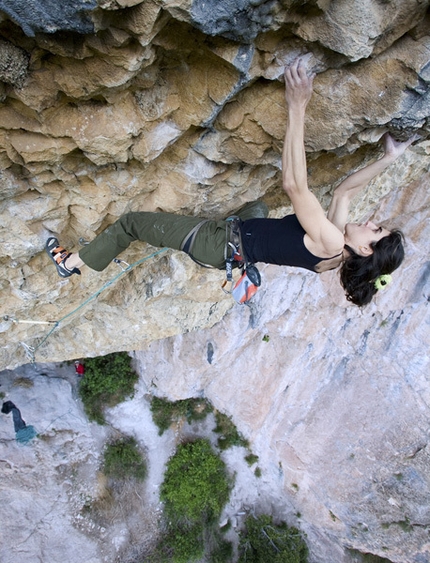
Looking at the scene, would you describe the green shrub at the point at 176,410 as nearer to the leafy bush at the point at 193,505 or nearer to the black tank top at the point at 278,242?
the leafy bush at the point at 193,505

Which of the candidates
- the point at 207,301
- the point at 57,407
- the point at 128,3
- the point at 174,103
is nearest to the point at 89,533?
the point at 57,407

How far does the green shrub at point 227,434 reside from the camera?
7730 mm

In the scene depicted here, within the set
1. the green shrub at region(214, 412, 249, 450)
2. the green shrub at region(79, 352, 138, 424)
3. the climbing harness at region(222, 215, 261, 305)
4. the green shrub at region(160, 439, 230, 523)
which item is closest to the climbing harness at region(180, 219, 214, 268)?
the climbing harness at region(222, 215, 261, 305)

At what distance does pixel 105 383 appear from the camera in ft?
22.8

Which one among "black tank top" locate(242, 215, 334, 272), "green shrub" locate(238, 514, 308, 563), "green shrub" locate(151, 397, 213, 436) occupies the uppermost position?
"black tank top" locate(242, 215, 334, 272)

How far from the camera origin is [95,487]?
6.85 m

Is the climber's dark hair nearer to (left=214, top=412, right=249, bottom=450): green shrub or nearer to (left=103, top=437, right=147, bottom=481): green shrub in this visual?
(left=214, top=412, right=249, bottom=450): green shrub

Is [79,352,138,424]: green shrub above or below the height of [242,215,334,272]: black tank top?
below

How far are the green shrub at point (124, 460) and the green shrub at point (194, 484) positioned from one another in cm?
60

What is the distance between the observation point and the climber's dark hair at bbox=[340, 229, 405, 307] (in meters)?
2.16

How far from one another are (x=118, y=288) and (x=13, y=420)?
4.21 m

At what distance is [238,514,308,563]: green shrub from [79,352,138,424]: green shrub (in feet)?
12.5

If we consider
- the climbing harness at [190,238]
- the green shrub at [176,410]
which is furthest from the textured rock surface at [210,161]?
the green shrub at [176,410]

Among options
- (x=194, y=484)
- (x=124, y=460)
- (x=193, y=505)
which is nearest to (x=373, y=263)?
(x=124, y=460)
